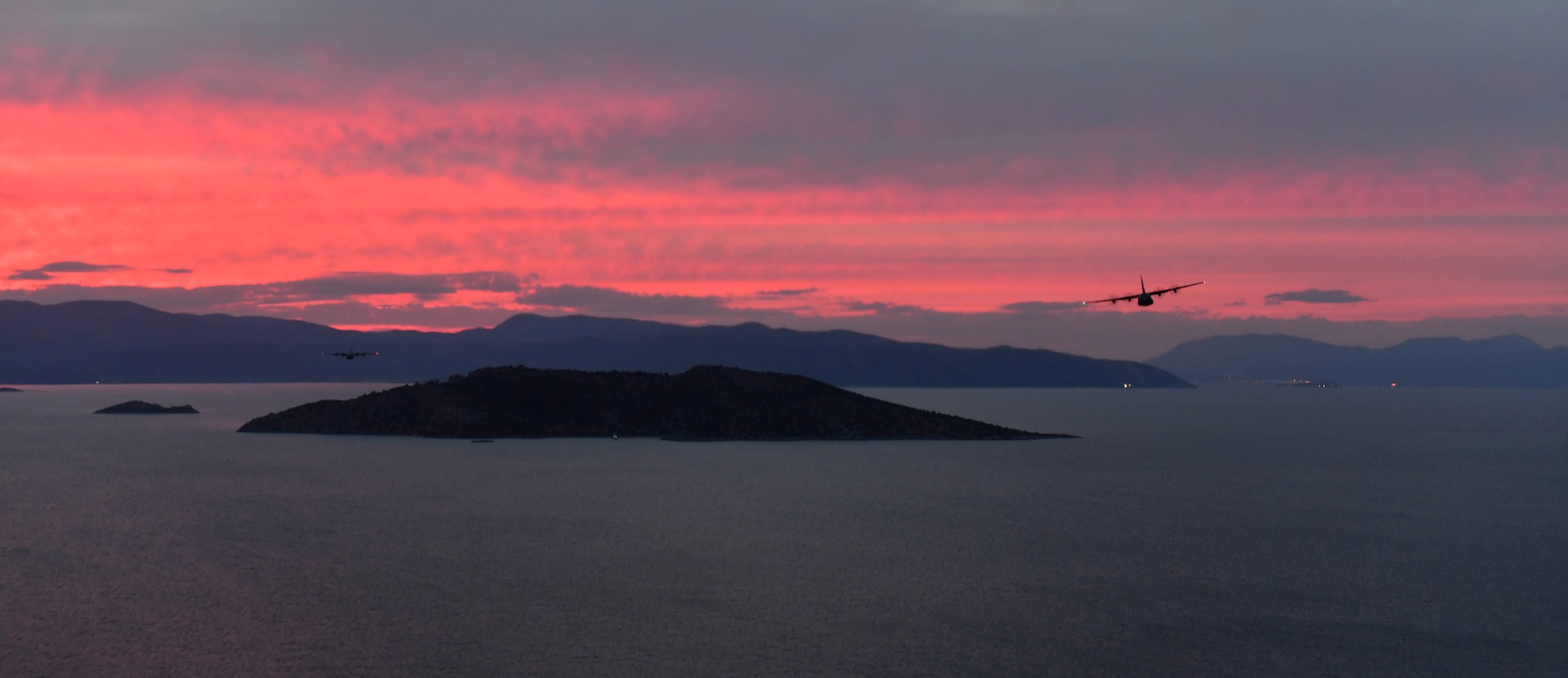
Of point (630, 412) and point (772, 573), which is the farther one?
point (630, 412)

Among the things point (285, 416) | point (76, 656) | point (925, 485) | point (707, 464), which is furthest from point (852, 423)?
point (76, 656)

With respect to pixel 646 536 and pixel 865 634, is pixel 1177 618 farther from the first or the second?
pixel 646 536

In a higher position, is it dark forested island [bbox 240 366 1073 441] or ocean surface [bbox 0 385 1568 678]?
dark forested island [bbox 240 366 1073 441]

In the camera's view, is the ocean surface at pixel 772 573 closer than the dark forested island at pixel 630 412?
Yes

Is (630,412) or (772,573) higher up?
(630,412)

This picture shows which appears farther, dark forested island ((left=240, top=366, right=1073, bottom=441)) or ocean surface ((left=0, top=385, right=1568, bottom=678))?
dark forested island ((left=240, top=366, right=1073, bottom=441))
